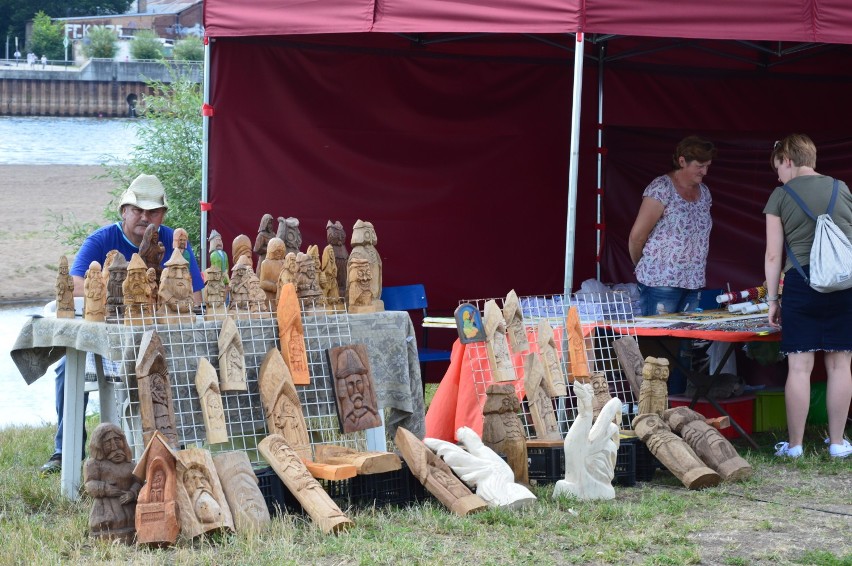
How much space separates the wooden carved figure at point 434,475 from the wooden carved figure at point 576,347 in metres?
1.00

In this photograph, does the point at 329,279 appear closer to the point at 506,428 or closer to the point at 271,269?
the point at 271,269

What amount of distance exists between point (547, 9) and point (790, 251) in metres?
1.60

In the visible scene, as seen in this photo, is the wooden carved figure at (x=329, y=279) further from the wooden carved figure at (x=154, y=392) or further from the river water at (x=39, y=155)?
the river water at (x=39, y=155)

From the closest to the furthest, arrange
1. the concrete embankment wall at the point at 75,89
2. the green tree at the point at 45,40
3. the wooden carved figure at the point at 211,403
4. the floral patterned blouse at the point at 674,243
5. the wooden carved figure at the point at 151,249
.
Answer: the wooden carved figure at the point at 211,403, the wooden carved figure at the point at 151,249, the floral patterned blouse at the point at 674,243, the concrete embankment wall at the point at 75,89, the green tree at the point at 45,40

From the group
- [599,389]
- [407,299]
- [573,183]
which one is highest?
[573,183]

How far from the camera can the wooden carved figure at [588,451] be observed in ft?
15.1

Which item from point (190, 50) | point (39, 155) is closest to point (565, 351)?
point (39, 155)

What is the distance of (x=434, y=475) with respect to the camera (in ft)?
14.9

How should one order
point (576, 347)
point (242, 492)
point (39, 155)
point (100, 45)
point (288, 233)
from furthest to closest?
1. point (100, 45)
2. point (39, 155)
3. point (576, 347)
4. point (288, 233)
5. point (242, 492)

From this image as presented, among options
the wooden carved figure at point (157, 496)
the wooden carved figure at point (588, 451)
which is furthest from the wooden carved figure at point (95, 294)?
the wooden carved figure at point (588, 451)

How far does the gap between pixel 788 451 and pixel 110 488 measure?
3.22 m

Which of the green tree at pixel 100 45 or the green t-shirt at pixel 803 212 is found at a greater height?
the green tree at pixel 100 45

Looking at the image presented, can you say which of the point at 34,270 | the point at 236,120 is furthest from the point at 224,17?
the point at 34,270

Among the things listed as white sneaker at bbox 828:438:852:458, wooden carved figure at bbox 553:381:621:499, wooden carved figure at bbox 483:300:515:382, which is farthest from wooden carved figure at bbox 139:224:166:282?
white sneaker at bbox 828:438:852:458
